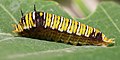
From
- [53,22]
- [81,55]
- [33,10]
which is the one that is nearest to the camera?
[81,55]

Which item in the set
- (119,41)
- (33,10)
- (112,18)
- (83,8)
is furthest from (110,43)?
(83,8)

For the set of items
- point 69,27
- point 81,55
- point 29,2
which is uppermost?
point 29,2

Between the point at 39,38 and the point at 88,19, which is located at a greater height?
the point at 88,19

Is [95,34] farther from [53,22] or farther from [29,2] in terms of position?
[29,2]

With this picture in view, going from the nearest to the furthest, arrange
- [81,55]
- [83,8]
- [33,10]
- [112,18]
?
1. [81,55]
2. [33,10]
3. [112,18]
4. [83,8]

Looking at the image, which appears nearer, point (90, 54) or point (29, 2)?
point (90, 54)

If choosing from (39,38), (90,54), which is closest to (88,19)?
(39,38)
